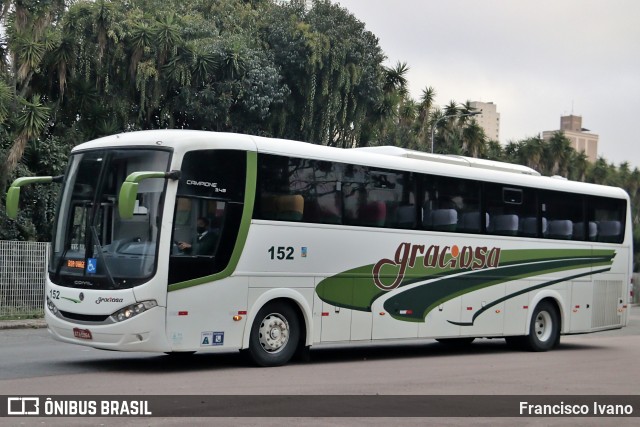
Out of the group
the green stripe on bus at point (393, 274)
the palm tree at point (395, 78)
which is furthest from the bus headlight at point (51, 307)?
the palm tree at point (395, 78)

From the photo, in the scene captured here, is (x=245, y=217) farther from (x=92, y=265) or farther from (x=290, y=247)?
(x=92, y=265)

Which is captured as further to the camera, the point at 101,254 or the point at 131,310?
the point at 101,254

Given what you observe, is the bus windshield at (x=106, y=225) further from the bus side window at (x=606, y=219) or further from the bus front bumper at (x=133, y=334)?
the bus side window at (x=606, y=219)

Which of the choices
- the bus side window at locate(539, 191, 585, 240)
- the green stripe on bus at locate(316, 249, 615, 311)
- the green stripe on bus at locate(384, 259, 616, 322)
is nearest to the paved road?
the green stripe on bus at locate(384, 259, 616, 322)

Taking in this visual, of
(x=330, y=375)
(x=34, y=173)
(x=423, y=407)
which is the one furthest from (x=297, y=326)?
(x=34, y=173)

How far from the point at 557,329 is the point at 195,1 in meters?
27.4

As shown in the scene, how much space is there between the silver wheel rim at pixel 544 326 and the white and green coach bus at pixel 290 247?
0.04 meters

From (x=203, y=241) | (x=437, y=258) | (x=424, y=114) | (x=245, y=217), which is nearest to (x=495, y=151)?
(x=424, y=114)

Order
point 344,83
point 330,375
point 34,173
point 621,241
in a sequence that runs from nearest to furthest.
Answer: point 330,375 → point 621,241 → point 34,173 → point 344,83

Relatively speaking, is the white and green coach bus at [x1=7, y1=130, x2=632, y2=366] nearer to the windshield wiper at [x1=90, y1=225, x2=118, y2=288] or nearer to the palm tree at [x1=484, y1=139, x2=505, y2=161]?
the windshield wiper at [x1=90, y1=225, x2=118, y2=288]

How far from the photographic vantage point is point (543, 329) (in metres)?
20.5

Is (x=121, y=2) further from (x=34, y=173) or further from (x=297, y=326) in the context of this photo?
(x=297, y=326)

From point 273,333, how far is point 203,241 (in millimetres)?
1955

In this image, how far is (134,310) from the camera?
13.1 metres
